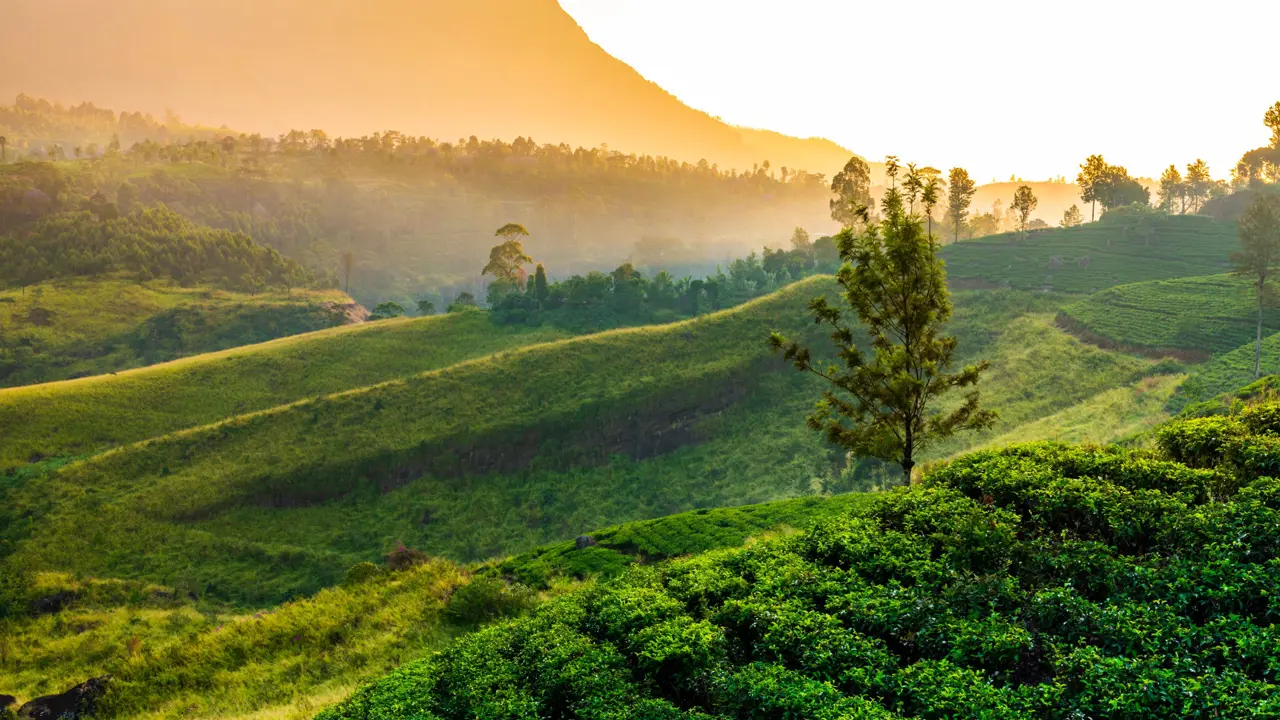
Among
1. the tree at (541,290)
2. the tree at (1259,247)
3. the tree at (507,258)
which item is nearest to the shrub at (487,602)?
the tree at (1259,247)

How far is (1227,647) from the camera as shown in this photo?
28.5 feet

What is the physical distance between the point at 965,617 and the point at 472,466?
41.3 metres

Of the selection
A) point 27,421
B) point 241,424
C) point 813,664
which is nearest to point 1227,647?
point 813,664

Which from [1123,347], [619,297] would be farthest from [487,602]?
[619,297]

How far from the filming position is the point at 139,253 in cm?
12206

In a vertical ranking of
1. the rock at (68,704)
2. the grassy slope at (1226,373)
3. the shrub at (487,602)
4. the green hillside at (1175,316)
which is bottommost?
the rock at (68,704)

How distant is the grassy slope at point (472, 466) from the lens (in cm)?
3784

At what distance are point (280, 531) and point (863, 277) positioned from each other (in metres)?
37.8

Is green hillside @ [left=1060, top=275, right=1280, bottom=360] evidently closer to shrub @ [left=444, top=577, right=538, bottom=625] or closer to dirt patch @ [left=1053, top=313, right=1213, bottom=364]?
dirt patch @ [left=1053, top=313, right=1213, bottom=364]

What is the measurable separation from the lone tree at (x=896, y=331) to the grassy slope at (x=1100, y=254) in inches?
2685

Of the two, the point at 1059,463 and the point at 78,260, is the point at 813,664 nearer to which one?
the point at 1059,463

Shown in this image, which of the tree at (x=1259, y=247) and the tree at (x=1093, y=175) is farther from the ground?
the tree at (x=1093, y=175)

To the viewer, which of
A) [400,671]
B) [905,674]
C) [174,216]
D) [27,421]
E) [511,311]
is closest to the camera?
[905,674]

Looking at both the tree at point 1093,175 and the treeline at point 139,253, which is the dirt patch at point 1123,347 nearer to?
the tree at point 1093,175
